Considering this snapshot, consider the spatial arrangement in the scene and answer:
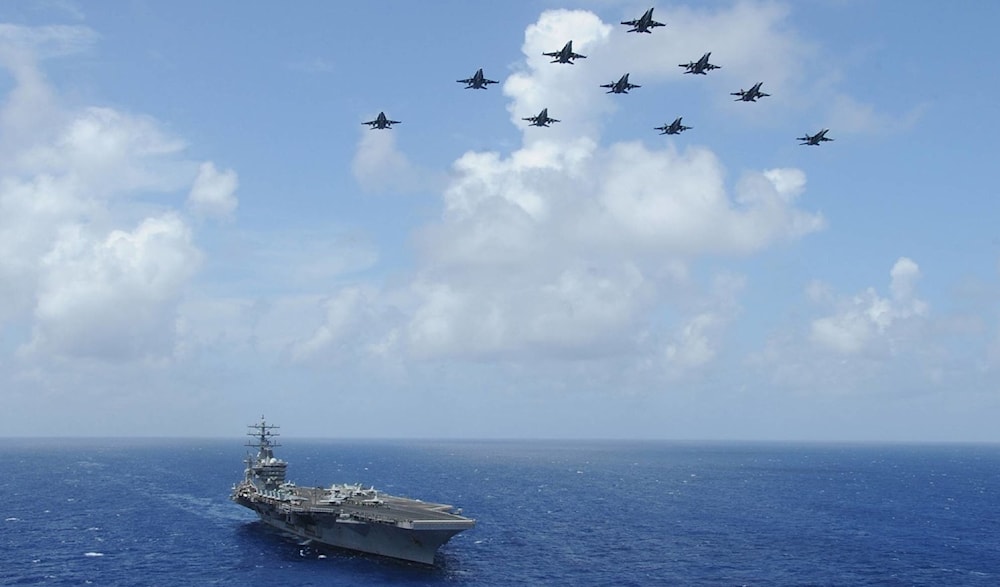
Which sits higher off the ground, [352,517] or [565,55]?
[565,55]

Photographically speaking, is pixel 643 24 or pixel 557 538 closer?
pixel 643 24

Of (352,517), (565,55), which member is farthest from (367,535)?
(565,55)

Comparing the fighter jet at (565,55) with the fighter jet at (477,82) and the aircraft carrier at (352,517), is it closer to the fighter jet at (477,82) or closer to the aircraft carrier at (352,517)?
the fighter jet at (477,82)

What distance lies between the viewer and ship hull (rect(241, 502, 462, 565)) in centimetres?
5769

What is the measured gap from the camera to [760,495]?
11275 centimetres

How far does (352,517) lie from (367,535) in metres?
2.14

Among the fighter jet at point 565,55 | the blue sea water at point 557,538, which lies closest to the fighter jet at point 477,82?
the fighter jet at point 565,55

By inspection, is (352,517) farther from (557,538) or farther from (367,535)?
(557,538)

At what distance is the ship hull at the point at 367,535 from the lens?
189 feet

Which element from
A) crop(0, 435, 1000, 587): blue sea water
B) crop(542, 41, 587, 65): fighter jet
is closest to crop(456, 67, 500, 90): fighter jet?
crop(542, 41, 587, 65): fighter jet

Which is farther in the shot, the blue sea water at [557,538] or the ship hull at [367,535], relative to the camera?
the ship hull at [367,535]

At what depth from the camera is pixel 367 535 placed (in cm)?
6288

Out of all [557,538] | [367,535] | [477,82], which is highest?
[477,82]

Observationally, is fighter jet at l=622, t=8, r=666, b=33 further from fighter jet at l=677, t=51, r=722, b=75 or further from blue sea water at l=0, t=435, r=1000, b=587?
blue sea water at l=0, t=435, r=1000, b=587
